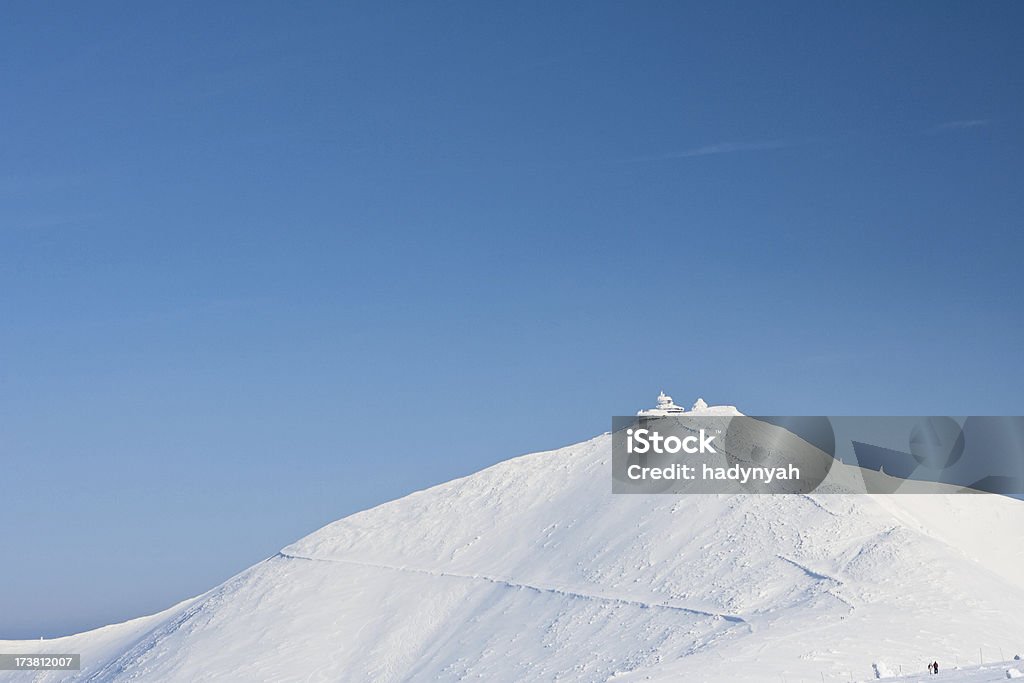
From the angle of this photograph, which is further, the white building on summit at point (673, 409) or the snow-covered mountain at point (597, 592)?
the white building on summit at point (673, 409)

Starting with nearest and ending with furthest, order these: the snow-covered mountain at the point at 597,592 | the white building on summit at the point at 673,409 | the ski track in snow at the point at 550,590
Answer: the snow-covered mountain at the point at 597,592
the ski track in snow at the point at 550,590
the white building on summit at the point at 673,409

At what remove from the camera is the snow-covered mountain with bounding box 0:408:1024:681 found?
177 ft

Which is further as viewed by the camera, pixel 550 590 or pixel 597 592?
pixel 550 590

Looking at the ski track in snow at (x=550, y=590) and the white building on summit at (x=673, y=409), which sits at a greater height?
the white building on summit at (x=673, y=409)

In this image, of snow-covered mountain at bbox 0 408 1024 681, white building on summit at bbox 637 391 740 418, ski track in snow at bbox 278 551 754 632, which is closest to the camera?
snow-covered mountain at bbox 0 408 1024 681

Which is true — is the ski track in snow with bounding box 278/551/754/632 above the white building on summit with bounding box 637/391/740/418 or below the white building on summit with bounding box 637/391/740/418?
below

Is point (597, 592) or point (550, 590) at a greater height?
point (550, 590)

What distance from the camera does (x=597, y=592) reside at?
236 ft

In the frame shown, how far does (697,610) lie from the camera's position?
6356 cm

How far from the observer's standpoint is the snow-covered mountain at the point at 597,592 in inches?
2125

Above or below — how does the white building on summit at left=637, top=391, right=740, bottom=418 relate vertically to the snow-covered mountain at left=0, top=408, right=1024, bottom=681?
above

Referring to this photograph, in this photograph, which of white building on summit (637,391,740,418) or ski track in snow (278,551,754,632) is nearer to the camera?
ski track in snow (278,551,754,632)

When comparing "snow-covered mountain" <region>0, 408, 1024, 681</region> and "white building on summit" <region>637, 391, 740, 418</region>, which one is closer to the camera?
"snow-covered mountain" <region>0, 408, 1024, 681</region>

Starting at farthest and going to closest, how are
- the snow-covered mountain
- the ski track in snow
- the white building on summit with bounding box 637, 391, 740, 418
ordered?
the white building on summit with bounding box 637, 391, 740, 418 < the ski track in snow < the snow-covered mountain
